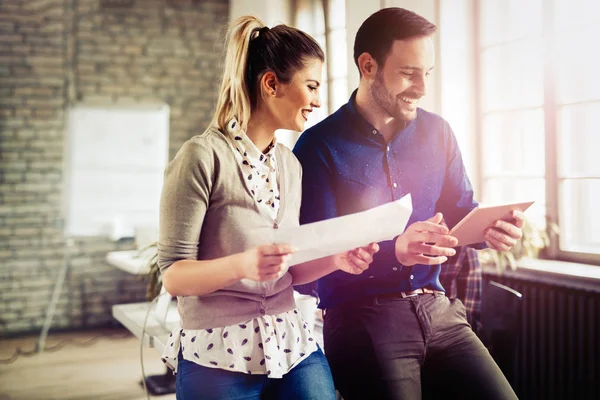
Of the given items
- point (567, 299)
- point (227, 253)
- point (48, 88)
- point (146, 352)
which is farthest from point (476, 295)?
point (48, 88)

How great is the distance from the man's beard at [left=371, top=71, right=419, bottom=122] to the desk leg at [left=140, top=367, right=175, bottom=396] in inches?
101

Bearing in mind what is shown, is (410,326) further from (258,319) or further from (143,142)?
(143,142)

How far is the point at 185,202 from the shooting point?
4.14 feet

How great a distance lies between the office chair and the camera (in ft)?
7.31

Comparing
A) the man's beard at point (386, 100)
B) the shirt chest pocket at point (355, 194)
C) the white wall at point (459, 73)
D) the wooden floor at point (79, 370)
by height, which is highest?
the white wall at point (459, 73)

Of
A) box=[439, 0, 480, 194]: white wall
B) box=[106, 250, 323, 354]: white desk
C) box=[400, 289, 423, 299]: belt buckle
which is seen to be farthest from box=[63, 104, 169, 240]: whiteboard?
box=[400, 289, 423, 299]: belt buckle

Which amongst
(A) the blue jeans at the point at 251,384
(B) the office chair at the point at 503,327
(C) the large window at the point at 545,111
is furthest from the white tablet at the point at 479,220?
(C) the large window at the point at 545,111

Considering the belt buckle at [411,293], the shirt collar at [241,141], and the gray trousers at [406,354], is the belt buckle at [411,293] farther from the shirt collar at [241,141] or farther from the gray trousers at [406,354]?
the shirt collar at [241,141]

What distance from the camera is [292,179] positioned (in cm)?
150

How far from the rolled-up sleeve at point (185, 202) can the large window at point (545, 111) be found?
2210 mm

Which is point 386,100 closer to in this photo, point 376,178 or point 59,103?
point 376,178

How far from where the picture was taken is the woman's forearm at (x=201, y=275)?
1.20m

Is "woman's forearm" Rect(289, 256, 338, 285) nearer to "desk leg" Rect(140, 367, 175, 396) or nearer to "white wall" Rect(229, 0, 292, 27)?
"desk leg" Rect(140, 367, 175, 396)

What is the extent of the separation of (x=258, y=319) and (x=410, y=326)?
404mm
